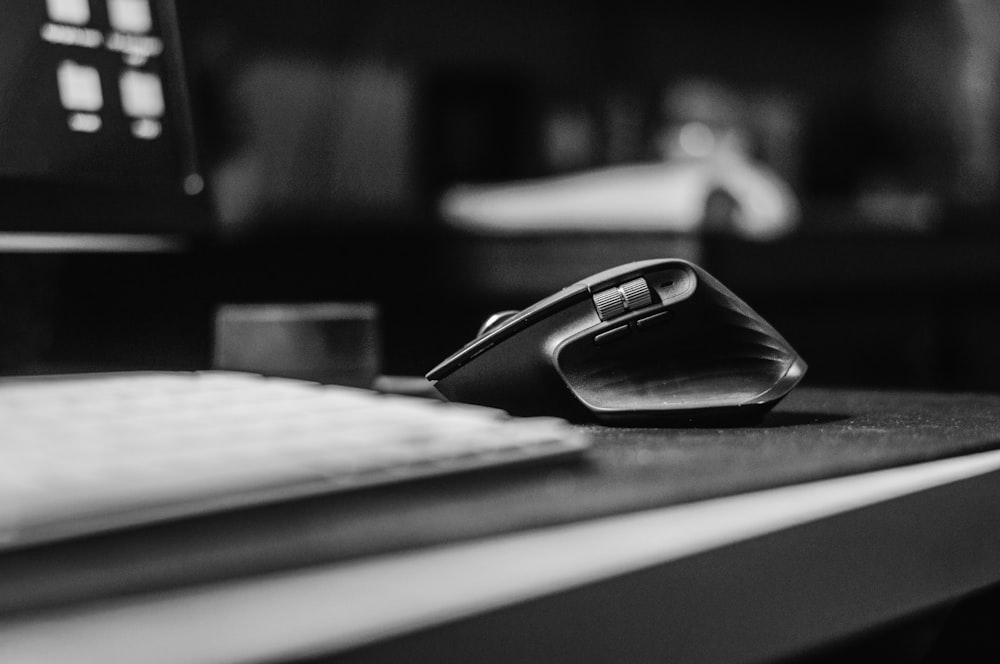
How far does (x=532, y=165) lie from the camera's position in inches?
84.6

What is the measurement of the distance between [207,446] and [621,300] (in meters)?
0.22

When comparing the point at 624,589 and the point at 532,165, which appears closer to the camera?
the point at 624,589

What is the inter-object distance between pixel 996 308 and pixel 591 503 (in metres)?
1.81

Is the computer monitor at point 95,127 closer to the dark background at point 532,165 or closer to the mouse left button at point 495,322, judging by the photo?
the dark background at point 532,165

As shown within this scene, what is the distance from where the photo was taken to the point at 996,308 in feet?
6.07

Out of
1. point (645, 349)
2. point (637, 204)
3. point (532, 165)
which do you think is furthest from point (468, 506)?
point (532, 165)

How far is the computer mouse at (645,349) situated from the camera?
433 millimetres

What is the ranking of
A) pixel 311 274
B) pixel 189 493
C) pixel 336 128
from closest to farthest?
pixel 189 493 → pixel 311 274 → pixel 336 128

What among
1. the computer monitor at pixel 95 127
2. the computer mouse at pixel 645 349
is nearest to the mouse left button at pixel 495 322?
the computer mouse at pixel 645 349

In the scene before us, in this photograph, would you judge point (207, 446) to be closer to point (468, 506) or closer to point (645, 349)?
point (468, 506)

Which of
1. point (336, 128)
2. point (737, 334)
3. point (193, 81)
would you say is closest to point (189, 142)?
point (193, 81)

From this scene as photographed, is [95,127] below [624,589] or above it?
above

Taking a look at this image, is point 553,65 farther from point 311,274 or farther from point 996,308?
point 311,274

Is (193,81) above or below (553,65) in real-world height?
below
